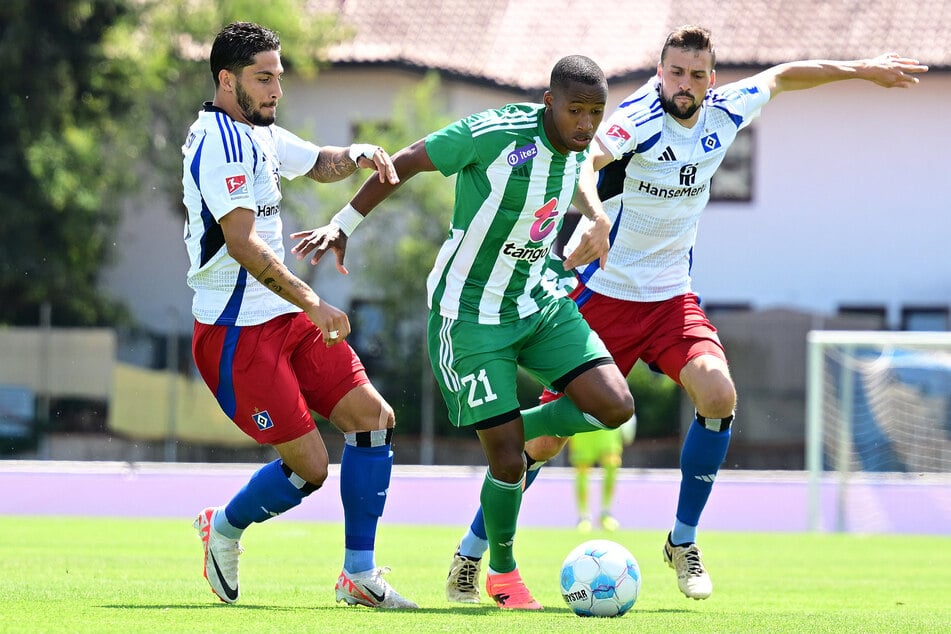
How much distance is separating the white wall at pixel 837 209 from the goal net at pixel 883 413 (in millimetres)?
8078

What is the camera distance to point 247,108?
21.1 feet

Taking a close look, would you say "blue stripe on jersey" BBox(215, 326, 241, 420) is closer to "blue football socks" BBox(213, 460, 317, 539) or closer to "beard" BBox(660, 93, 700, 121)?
"blue football socks" BBox(213, 460, 317, 539)

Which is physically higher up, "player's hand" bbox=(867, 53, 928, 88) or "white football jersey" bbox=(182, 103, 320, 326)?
"player's hand" bbox=(867, 53, 928, 88)

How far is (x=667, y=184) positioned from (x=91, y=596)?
3537mm

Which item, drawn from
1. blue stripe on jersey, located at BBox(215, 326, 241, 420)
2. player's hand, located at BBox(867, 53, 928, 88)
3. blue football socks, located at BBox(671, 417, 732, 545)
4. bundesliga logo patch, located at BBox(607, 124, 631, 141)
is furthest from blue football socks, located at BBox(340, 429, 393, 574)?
player's hand, located at BBox(867, 53, 928, 88)

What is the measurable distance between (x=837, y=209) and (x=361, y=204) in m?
23.6

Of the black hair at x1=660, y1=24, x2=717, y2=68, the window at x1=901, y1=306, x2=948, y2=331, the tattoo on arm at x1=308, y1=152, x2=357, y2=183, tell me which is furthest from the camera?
the window at x1=901, y1=306, x2=948, y2=331

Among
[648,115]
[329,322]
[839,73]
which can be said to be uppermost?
[839,73]

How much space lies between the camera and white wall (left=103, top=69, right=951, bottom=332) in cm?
2850

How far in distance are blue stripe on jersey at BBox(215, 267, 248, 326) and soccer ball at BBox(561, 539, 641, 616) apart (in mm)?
1909

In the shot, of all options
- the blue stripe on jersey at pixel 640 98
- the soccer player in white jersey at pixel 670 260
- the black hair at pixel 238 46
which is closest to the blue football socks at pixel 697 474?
the soccer player in white jersey at pixel 670 260

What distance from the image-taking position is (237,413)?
6.55 metres

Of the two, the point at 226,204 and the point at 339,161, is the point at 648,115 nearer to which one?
the point at 339,161

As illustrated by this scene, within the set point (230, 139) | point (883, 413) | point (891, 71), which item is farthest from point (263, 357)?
point (883, 413)
